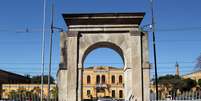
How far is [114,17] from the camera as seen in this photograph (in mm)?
31094

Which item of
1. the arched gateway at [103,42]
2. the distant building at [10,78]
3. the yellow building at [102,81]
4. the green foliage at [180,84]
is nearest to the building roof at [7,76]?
the distant building at [10,78]

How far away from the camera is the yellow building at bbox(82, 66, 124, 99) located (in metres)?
104

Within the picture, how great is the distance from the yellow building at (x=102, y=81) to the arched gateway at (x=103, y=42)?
238 ft

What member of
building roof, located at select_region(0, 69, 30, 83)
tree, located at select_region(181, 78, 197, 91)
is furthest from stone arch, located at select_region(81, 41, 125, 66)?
building roof, located at select_region(0, 69, 30, 83)

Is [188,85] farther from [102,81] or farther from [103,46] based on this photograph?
[103,46]

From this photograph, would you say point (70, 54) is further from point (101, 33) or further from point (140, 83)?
point (140, 83)

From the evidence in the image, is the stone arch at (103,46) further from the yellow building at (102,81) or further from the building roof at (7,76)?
the building roof at (7,76)

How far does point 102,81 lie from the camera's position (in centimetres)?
10562

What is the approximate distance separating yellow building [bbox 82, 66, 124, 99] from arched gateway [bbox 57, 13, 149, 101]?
7246cm

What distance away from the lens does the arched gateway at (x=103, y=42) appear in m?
31.2

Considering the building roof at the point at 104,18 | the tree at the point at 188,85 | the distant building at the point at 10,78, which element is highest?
the building roof at the point at 104,18

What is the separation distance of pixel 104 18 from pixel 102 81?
247ft

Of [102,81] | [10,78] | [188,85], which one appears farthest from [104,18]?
[10,78]

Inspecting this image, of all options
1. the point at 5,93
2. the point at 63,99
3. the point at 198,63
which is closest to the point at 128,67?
the point at 63,99
